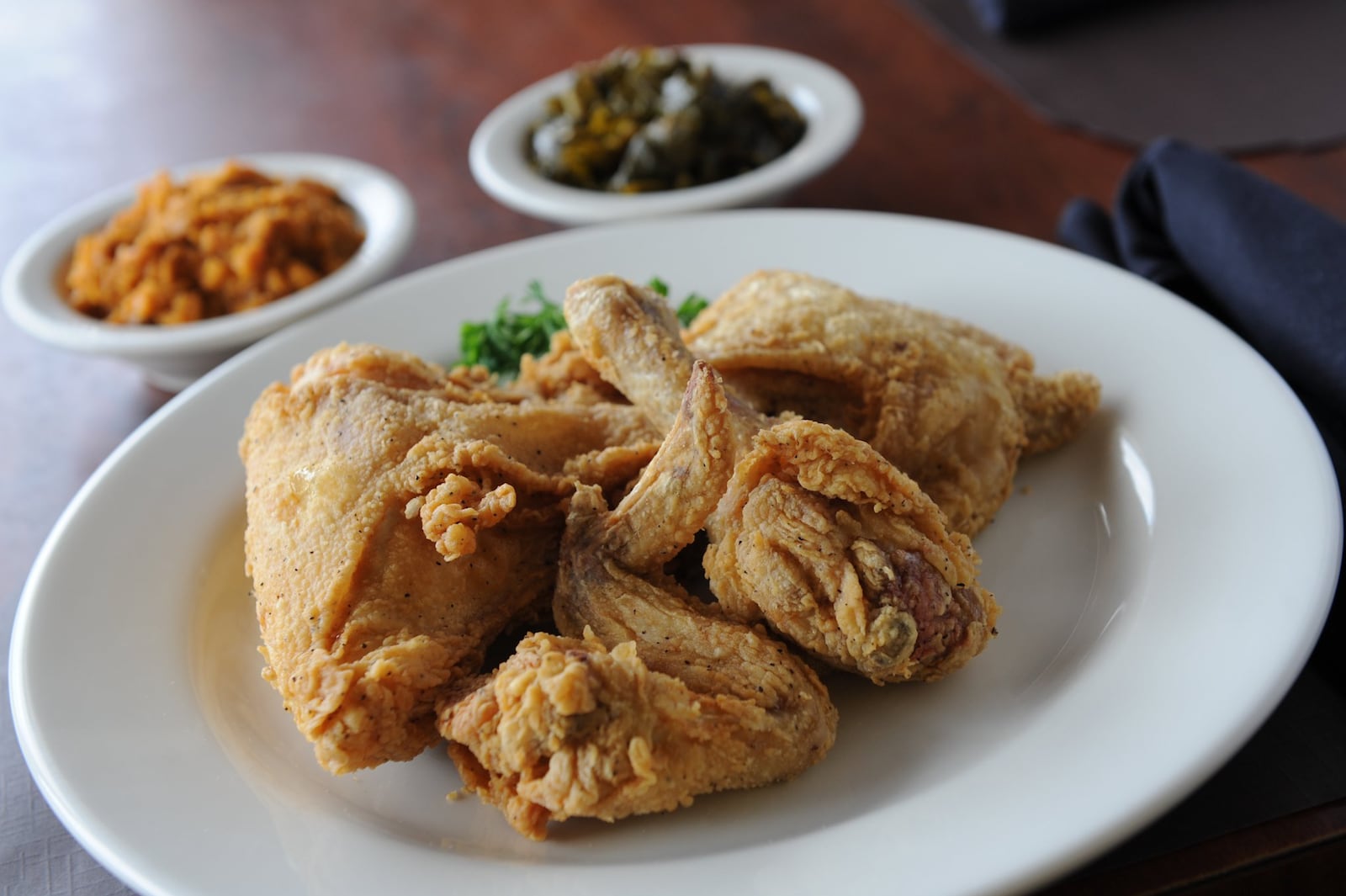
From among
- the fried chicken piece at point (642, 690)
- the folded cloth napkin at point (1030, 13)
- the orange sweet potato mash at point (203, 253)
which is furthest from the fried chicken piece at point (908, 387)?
the folded cloth napkin at point (1030, 13)

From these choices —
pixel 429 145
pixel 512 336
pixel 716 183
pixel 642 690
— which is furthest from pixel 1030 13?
pixel 642 690

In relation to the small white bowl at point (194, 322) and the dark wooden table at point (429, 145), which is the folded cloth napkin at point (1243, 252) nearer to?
the dark wooden table at point (429, 145)

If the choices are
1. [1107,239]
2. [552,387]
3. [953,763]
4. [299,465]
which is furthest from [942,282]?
[299,465]

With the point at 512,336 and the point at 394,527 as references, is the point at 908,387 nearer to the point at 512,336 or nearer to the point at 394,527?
the point at 394,527

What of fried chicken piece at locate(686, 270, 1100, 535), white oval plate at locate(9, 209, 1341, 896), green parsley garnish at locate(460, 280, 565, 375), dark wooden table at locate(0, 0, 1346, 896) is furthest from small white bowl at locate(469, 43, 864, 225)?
fried chicken piece at locate(686, 270, 1100, 535)

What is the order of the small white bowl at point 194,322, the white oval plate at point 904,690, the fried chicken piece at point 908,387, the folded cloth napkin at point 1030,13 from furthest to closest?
the folded cloth napkin at point 1030,13 < the small white bowl at point 194,322 < the fried chicken piece at point 908,387 < the white oval plate at point 904,690

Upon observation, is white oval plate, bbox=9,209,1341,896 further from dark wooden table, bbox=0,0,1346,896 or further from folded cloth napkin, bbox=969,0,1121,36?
folded cloth napkin, bbox=969,0,1121,36

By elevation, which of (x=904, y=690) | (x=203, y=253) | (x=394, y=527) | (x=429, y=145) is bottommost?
(x=429, y=145)
